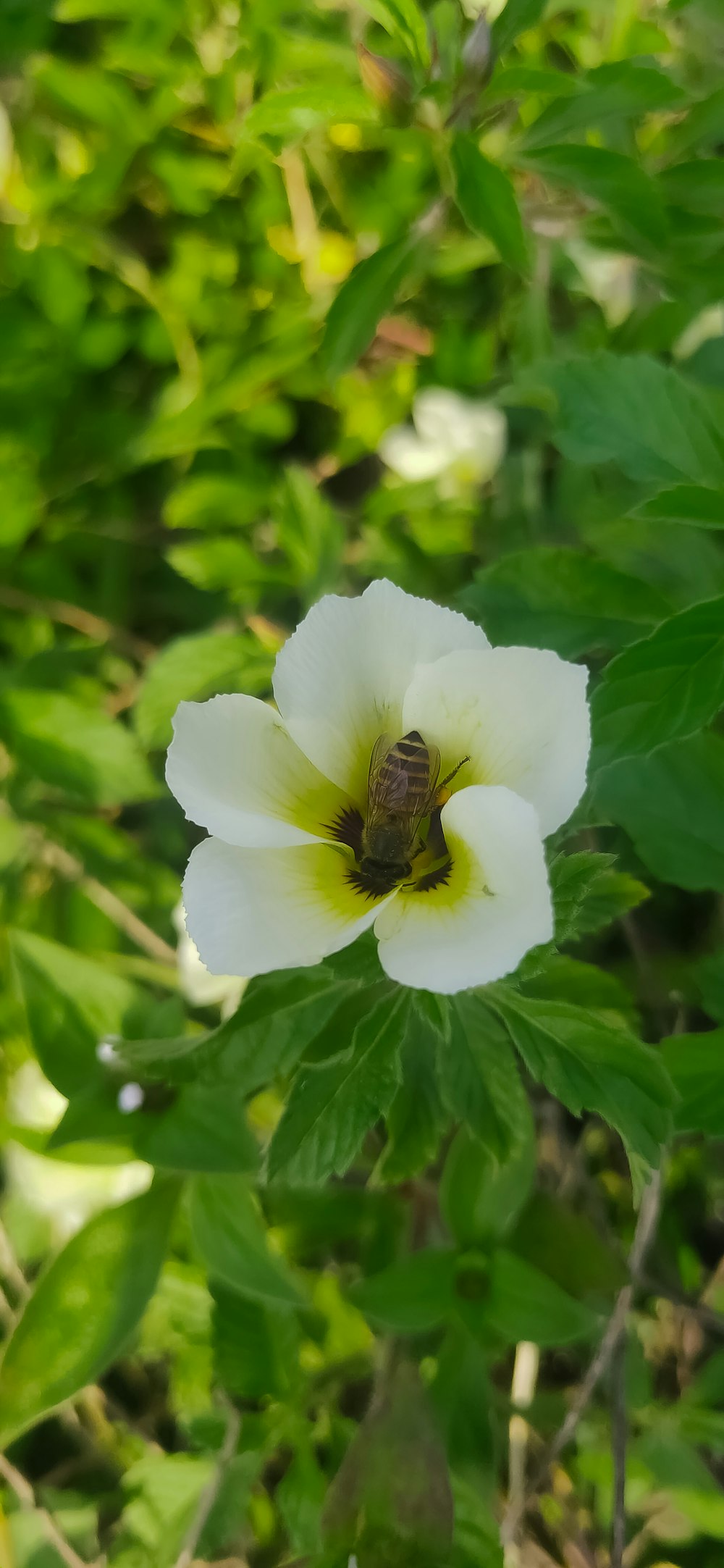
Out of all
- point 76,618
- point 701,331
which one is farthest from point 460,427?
point 76,618

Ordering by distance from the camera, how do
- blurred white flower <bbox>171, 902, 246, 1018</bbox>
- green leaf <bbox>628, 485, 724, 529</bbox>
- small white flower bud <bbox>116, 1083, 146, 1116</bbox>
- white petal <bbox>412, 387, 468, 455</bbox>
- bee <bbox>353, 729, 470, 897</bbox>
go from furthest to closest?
white petal <bbox>412, 387, 468, 455</bbox>
blurred white flower <bbox>171, 902, 246, 1018</bbox>
small white flower bud <bbox>116, 1083, 146, 1116</bbox>
green leaf <bbox>628, 485, 724, 529</bbox>
bee <bbox>353, 729, 470, 897</bbox>

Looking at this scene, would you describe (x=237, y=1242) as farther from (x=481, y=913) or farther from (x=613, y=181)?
(x=613, y=181)

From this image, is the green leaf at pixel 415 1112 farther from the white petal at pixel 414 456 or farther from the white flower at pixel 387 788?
the white petal at pixel 414 456

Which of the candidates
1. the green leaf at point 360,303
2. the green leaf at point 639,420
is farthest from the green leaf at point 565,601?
the green leaf at point 360,303

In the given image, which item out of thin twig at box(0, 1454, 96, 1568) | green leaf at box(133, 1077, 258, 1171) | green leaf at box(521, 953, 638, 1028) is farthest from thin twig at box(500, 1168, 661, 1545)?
thin twig at box(0, 1454, 96, 1568)

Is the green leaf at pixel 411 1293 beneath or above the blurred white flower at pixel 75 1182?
above

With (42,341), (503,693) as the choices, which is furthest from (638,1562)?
(42,341)

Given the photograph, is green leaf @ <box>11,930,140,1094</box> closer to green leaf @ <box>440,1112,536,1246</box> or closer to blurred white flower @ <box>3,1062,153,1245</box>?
blurred white flower @ <box>3,1062,153,1245</box>
